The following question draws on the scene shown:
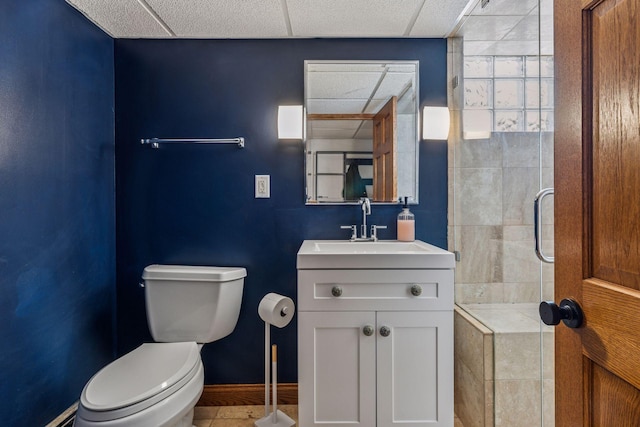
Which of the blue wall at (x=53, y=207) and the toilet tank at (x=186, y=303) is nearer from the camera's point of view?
the blue wall at (x=53, y=207)

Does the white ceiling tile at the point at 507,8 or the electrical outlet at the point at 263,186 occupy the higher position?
the white ceiling tile at the point at 507,8

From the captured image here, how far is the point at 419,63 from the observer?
6.32 feet

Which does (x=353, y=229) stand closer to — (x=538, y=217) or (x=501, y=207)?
(x=501, y=207)

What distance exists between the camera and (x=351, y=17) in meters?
1.71

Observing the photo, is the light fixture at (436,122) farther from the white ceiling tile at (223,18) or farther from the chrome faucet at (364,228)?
the white ceiling tile at (223,18)

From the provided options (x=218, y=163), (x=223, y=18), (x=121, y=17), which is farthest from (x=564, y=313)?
(x=121, y=17)

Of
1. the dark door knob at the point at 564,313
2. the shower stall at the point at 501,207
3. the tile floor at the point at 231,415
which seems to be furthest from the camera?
the tile floor at the point at 231,415

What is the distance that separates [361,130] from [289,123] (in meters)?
0.39

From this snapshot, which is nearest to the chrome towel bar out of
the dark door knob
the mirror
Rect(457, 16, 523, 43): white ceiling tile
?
the mirror

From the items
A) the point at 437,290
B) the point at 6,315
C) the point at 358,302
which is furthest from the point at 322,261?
the point at 6,315

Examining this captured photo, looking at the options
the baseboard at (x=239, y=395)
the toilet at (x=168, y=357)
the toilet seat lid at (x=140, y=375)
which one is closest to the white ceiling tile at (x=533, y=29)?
the toilet at (x=168, y=357)

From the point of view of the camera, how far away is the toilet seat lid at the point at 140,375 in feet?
3.82

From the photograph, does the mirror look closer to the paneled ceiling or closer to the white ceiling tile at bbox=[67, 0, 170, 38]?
the paneled ceiling

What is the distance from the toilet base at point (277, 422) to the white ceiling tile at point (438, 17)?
2050 mm
